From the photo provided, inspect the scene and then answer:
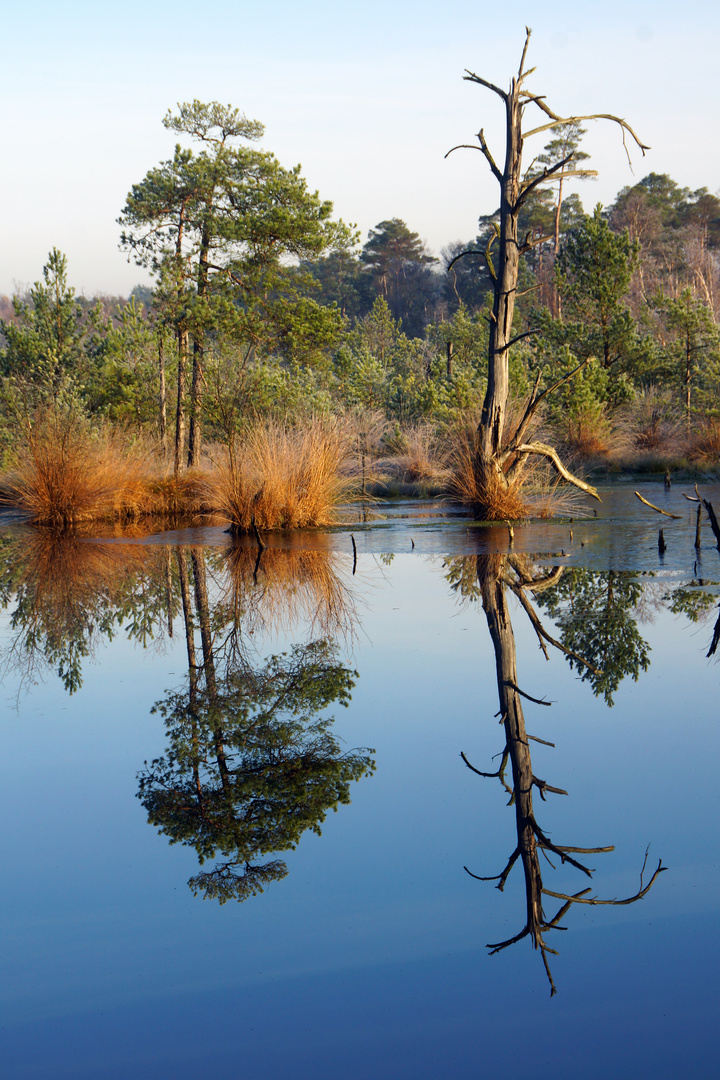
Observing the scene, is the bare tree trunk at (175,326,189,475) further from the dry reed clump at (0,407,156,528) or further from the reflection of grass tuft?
the reflection of grass tuft

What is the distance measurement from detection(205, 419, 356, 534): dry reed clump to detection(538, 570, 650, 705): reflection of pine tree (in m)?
5.61

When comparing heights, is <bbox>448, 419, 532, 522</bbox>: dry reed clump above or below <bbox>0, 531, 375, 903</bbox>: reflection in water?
above

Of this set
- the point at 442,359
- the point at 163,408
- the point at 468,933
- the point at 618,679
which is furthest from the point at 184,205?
the point at 468,933

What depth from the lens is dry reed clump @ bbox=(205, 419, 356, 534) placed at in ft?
46.5

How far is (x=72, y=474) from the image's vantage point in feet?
54.5

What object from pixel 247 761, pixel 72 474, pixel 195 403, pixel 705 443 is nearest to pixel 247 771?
pixel 247 761

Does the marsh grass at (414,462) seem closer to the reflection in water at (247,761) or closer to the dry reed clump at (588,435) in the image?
the dry reed clump at (588,435)

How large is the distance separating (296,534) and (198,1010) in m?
11.6

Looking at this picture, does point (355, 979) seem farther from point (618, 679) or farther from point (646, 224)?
point (646, 224)

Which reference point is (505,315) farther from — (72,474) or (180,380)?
(180,380)

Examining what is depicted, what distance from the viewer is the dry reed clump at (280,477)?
46.5ft

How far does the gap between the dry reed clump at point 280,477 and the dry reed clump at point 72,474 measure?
9.65ft

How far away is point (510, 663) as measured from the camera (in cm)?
616

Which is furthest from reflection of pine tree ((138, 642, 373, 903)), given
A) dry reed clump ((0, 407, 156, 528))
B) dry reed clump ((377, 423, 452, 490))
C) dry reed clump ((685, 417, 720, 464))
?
dry reed clump ((685, 417, 720, 464))
